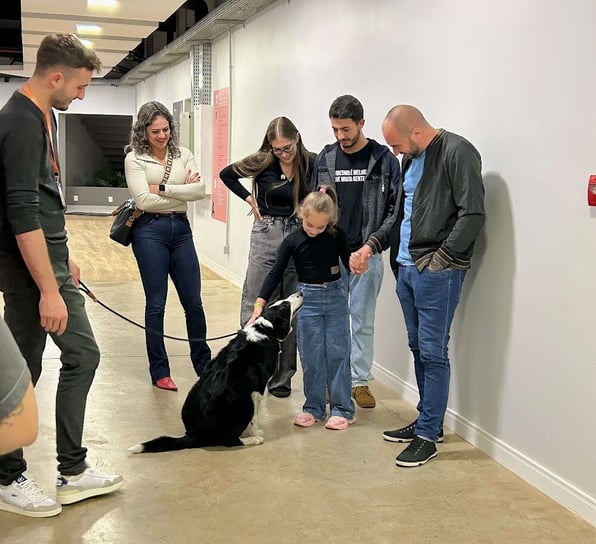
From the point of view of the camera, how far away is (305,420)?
11.9 ft

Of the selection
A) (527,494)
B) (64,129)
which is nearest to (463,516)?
(527,494)

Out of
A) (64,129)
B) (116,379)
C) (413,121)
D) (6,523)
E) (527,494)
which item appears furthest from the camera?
(64,129)

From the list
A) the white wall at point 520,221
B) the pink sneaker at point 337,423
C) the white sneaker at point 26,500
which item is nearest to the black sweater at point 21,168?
the white sneaker at point 26,500

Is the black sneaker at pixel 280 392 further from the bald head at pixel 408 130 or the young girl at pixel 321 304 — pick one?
the bald head at pixel 408 130

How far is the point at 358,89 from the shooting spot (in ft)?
15.5

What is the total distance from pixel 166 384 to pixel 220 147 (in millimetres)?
4790

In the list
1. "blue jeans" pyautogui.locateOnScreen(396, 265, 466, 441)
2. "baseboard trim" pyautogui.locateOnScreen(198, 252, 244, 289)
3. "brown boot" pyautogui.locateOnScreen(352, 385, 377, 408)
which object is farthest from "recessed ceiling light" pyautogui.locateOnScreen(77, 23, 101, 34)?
"blue jeans" pyautogui.locateOnScreen(396, 265, 466, 441)

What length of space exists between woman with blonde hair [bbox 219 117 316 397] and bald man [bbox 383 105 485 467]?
77cm

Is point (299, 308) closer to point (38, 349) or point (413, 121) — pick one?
point (413, 121)

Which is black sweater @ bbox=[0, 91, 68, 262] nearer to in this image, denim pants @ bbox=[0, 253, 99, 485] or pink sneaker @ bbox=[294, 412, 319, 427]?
denim pants @ bbox=[0, 253, 99, 485]

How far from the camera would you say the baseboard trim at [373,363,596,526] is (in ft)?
8.95

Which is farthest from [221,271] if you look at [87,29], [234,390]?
[234,390]

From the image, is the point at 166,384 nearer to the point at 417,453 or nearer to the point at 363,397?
the point at 363,397

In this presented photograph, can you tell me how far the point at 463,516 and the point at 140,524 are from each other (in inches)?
44.4
